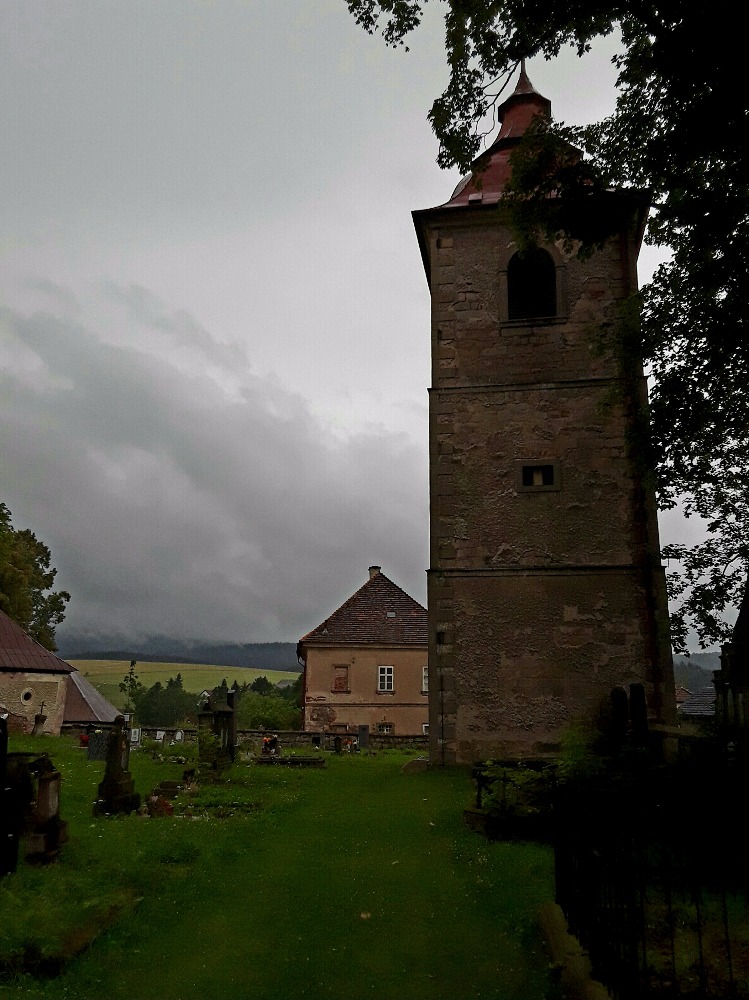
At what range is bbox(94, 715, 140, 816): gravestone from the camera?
34.1 ft

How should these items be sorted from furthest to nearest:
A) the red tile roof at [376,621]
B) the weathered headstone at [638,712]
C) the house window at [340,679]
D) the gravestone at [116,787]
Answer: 1. the red tile roof at [376,621]
2. the house window at [340,679]
3. the weathered headstone at [638,712]
4. the gravestone at [116,787]

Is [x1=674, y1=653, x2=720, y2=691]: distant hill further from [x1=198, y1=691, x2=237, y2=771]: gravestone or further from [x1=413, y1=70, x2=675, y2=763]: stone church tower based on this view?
[x1=198, y1=691, x2=237, y2=771]: gravestone

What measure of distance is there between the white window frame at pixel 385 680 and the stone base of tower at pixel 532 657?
2080 cm

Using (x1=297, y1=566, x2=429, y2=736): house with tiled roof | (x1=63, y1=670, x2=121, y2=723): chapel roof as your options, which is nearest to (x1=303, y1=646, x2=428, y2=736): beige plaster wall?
(x1=297, y1=566, x2=429, y2=736): house with tiled roof

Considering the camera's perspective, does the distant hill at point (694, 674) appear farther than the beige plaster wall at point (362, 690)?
Yes

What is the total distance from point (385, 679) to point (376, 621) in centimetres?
309

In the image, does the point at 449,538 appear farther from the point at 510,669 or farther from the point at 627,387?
the point at 627,387

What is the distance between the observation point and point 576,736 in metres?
9.03

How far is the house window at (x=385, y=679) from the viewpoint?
116 feet

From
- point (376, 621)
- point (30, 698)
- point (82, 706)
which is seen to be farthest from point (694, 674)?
point (30, 698)

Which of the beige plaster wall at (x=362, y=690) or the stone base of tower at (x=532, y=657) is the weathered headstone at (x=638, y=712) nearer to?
the stone base of tower at (x=532, y=657)

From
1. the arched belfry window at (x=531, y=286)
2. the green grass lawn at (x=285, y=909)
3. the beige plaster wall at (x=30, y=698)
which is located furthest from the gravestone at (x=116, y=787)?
the beige plaster wall at (x=30, y=698)

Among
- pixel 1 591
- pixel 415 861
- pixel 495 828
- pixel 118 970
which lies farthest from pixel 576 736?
pixel 1 591

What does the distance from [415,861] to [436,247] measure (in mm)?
14984
